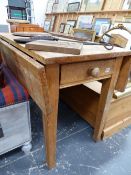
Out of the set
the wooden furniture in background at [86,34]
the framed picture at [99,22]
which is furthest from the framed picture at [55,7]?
the wooden furniture in background at [86,34]

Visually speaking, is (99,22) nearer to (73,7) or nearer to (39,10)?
(73,7)

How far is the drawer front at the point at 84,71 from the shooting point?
2.06 feet

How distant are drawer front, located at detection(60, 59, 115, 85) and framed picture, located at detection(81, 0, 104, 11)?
1267 millimetres

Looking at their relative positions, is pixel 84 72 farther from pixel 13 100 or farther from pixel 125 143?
pixel 125 143

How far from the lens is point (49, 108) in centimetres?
65

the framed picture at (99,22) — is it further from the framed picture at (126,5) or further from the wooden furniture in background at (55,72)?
the wooden furniture in background at (55,72)

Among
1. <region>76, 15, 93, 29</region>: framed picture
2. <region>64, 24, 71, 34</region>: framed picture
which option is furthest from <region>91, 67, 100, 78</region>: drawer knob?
<region>64, 24, 71, 34</region>: framed picture

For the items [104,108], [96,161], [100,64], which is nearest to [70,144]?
[96,161]

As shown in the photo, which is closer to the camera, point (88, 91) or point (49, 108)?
point (49, 108)

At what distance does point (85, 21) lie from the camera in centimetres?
189

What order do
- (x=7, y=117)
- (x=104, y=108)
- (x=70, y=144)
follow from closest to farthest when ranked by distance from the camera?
(x=7, y=117) < (x=104, y=108) < (x=70, y=144)

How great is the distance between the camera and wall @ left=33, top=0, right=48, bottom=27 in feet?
9.45

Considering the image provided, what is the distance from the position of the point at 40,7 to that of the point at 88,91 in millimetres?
2463

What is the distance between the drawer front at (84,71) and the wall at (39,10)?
2.63 m
